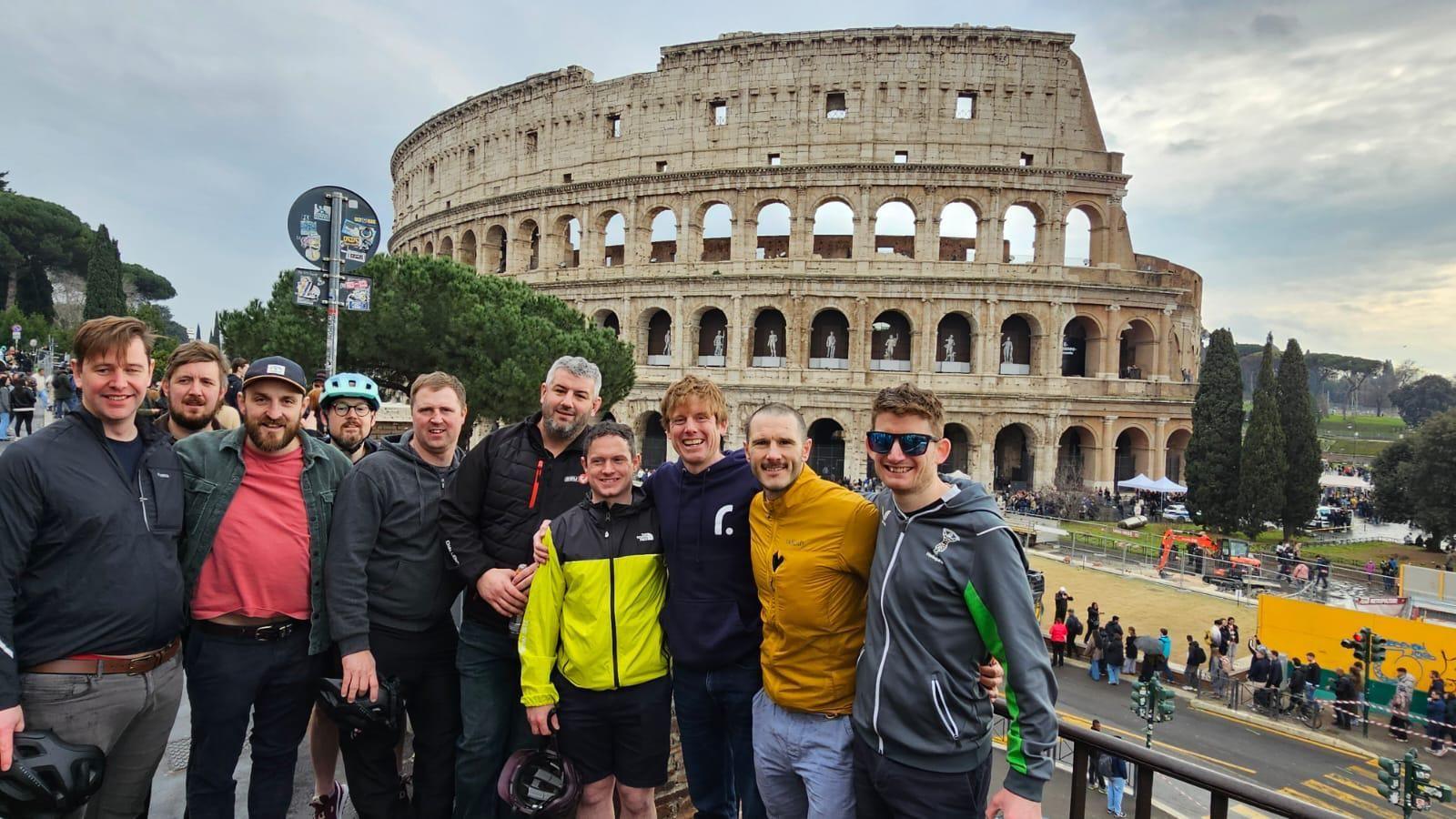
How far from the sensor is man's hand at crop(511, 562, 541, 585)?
11.2 feet

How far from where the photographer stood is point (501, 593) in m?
3.36

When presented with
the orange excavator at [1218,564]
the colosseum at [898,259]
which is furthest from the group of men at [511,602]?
the colosseum at [898,259]

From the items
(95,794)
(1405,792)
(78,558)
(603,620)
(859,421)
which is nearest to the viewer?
(78,558)

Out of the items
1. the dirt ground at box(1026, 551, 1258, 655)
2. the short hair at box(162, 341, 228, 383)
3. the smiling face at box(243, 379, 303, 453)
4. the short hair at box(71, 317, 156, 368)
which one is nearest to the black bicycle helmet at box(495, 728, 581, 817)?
the smiling face at box(243, 379, 303, 453)

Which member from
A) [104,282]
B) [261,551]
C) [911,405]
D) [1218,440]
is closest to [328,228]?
[261,551]

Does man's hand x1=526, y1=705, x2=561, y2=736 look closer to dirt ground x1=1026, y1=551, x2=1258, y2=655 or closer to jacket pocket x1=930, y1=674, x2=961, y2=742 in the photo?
jacket pocket x1=930, y1=674, x2=961, y2=742

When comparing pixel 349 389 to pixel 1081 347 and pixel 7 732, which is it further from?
pixel 1081 347

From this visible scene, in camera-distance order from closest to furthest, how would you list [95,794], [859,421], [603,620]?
[95,794]
[603,620]
[859,421]

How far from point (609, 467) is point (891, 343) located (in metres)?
28.9

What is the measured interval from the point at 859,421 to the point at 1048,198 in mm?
12543

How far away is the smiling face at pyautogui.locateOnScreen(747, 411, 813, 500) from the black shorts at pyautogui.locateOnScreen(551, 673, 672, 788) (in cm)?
115

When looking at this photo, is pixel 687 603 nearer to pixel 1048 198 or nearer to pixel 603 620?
pixel 603 620

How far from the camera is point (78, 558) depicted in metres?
2.73

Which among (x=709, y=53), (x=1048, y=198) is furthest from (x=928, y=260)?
(x=709, y=53)
